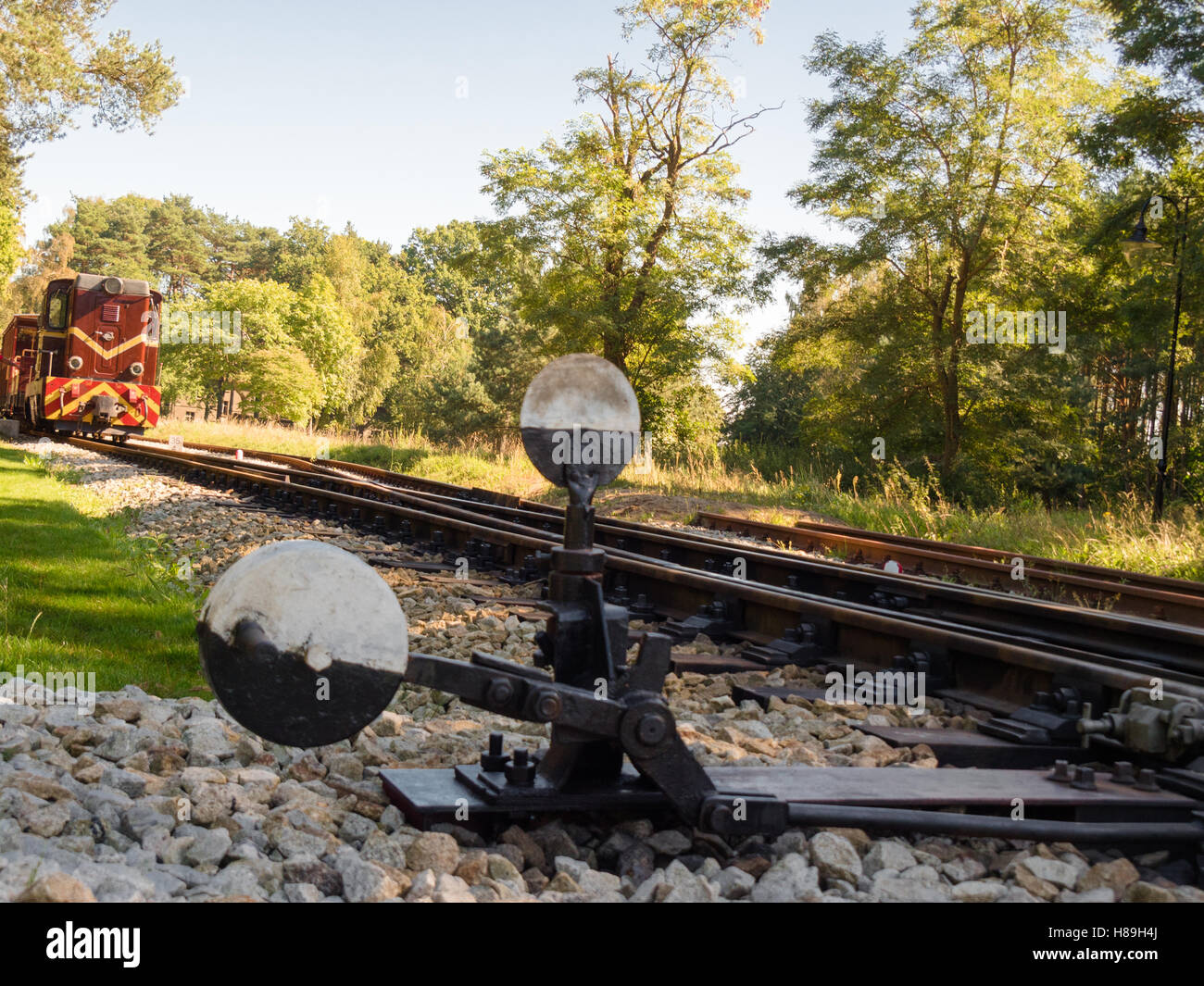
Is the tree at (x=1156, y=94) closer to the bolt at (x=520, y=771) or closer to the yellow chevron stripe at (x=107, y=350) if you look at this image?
the bolt at (x=520, y=771)

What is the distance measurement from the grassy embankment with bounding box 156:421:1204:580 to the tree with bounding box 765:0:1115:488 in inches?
208

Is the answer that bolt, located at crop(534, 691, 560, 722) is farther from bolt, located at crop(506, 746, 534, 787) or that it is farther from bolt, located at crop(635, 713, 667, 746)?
bolt, located at crop(506, 746, 534, 787)

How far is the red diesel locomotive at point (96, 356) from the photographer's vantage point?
852 inches

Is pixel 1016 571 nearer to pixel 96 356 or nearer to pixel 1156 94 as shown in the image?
pixel 1156 94

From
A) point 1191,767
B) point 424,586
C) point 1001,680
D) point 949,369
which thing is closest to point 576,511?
point 1191,767

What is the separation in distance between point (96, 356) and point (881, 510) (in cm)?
1678

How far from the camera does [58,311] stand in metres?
21.8

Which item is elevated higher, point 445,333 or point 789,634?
point 445,333

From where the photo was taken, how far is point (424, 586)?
6738 millimetres

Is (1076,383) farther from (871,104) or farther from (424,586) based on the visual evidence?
(424,586)

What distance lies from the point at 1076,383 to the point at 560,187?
1293cm

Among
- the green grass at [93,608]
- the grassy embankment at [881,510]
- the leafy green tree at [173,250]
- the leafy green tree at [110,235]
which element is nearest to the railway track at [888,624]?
the green grass at [93,608]

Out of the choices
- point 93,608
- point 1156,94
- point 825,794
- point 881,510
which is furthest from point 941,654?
point 1156,94

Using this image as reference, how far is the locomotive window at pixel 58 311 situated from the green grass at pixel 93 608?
13.7 meters
